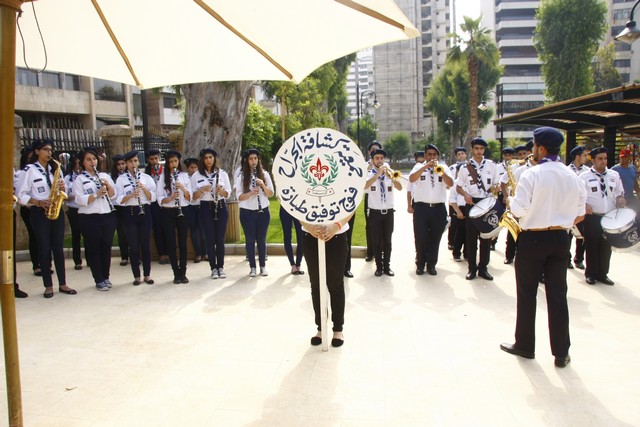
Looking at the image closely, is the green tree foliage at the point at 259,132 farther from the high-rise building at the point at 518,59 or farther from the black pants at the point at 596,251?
the high-rise building at the point at 518,59

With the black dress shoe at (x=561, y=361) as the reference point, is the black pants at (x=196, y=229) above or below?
above

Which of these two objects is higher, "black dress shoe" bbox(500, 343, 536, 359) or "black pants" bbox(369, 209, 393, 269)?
"black pants" bbox(369, 209, 393, 269)

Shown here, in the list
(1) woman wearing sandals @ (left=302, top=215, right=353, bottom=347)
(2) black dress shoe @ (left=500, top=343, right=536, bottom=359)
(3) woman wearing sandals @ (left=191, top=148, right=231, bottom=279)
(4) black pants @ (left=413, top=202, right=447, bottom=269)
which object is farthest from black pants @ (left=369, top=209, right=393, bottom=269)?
(2) black dress shoe @ (left=500, top=343, right=536, bottom=359)

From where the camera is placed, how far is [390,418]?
3371 mm

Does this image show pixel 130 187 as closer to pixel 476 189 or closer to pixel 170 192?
pixel 170 192

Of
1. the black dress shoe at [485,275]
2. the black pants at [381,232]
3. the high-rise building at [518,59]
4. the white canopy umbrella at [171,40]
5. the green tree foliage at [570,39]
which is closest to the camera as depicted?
the white canopy umbrella at [171,40]

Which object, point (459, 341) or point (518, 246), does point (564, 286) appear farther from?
point (459, 341)

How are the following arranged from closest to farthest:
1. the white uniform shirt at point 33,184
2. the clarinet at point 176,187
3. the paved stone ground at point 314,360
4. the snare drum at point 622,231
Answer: the paved stone ground at point 314,360, the snare drum at point 622,231, the white uniform shirt at point 33,184, the clarinet at point 176,187

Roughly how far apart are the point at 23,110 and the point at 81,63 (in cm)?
3205

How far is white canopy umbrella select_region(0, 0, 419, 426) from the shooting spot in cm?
246

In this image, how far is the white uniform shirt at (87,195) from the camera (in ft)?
22.1

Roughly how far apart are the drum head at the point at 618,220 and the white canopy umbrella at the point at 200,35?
4.84 meters

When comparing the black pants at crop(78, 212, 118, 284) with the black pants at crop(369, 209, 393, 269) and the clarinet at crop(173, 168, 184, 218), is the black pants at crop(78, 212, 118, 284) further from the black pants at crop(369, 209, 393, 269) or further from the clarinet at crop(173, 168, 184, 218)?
the black pants at crop(369, 209, 393, 269)

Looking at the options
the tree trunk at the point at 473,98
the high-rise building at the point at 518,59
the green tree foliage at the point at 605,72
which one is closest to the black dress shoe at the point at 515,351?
the tree trunk at the point at 473,98
